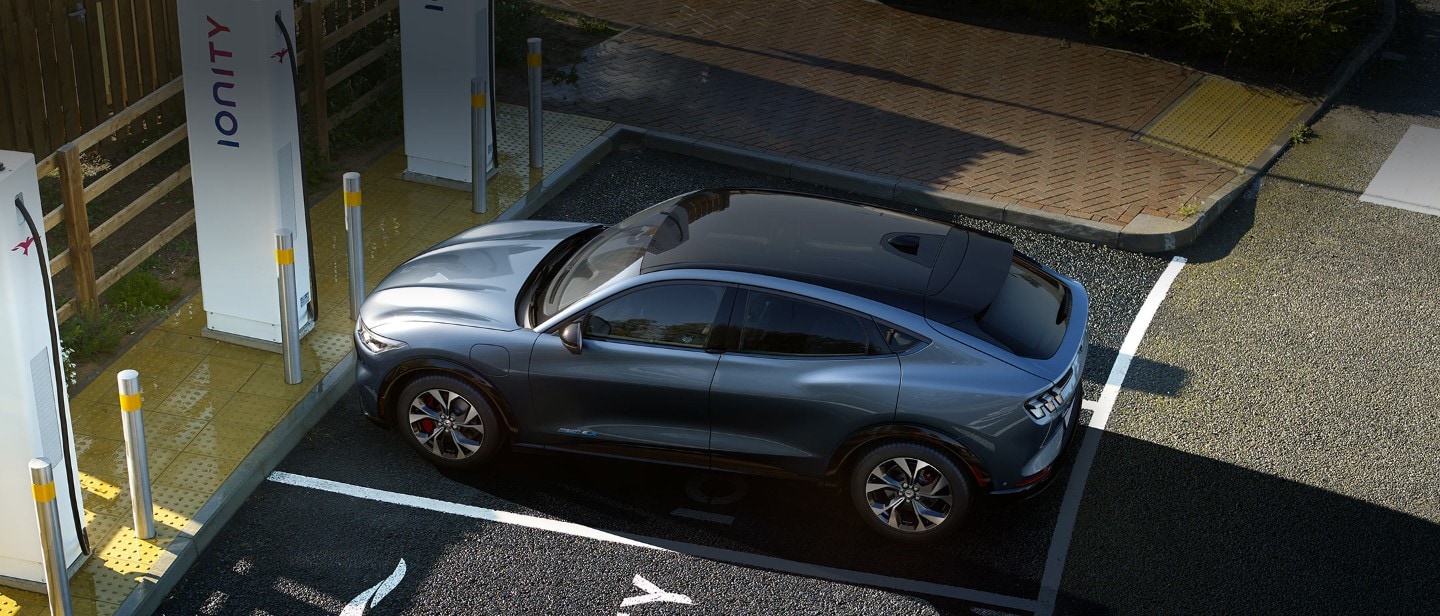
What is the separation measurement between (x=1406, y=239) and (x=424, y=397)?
8288 mm

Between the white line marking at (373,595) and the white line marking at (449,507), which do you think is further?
the white line marking at (449,507)

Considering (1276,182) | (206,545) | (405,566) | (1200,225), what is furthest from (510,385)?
(1276,182)

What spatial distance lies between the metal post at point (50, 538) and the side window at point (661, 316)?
8.78 ft

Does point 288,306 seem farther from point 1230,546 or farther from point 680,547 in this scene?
point 1230,546

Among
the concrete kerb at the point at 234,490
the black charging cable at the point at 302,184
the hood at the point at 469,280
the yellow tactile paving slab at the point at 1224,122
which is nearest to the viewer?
the concrete kerb at the point at 234,490

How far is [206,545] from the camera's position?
6.87 metres

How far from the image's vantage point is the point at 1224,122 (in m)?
13.1

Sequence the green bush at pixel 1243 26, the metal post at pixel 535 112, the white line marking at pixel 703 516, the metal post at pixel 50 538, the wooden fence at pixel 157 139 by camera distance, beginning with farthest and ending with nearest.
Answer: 1. the green bush at pixel 1243 26
2. the metal post at pixel 535 112
3. the wooden fence at pixel 157 139
4. the white line marking at pixel 703 516
5. the metal post at pixel 50 538

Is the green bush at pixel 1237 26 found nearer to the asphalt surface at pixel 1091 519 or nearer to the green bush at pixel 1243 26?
the green bush at pixel 1243 26

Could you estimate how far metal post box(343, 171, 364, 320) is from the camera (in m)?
8.20

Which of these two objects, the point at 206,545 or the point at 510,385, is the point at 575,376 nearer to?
the point at 510,385

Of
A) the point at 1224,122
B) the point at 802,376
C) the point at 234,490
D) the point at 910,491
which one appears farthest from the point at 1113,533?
the point at 1224,122

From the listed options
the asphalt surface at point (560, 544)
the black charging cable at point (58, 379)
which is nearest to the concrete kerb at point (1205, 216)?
the asphalt surface at point (560, 544)

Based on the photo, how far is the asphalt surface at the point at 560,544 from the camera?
21.8 feet
